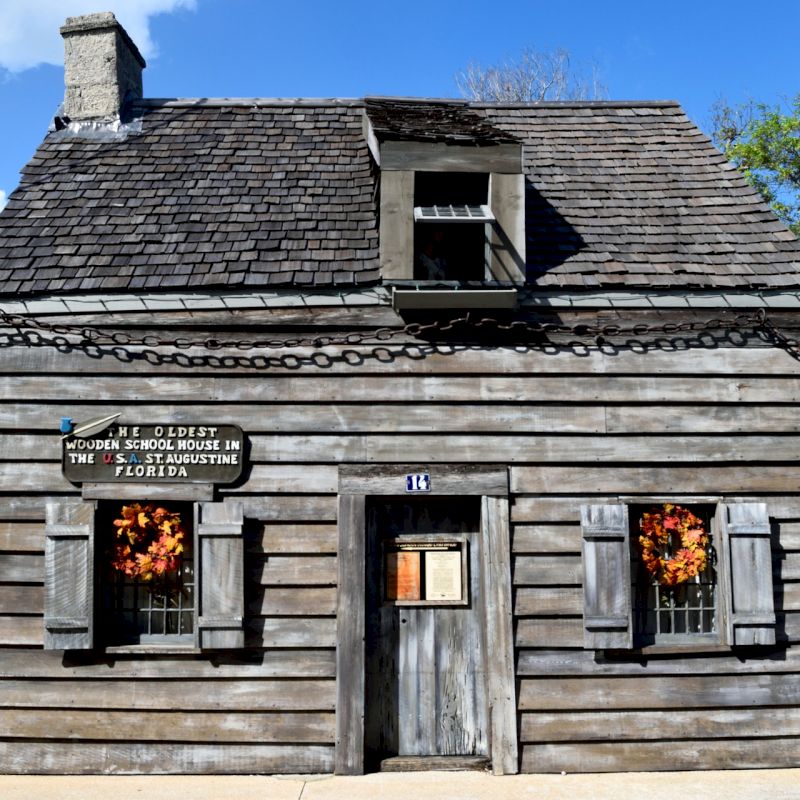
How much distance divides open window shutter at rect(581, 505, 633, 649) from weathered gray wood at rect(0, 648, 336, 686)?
2.04 meters

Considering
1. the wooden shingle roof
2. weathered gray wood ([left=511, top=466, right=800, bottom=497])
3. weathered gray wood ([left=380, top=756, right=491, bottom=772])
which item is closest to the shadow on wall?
the wooden shingle roof

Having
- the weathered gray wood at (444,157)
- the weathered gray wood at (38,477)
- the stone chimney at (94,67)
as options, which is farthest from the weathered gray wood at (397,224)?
the stone chimney at (94,67)

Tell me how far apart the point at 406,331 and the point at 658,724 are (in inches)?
143

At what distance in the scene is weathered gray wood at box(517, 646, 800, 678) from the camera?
6.42m

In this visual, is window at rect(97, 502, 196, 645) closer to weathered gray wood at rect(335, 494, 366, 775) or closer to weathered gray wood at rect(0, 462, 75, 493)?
weathered gray wood at rect(0, 462, 75, 493)

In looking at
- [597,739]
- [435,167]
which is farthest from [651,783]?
[435,167]

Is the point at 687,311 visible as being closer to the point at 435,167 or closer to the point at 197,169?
the point at 435,167

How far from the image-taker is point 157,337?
22.1 feet

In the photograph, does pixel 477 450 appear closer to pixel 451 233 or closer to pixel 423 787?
pixel 451 233

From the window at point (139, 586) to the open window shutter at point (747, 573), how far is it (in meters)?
3.77

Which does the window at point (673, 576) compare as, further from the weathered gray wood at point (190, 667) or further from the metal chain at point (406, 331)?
the weathered gray wood at point (190, 667)

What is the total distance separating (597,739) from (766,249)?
14.3ft

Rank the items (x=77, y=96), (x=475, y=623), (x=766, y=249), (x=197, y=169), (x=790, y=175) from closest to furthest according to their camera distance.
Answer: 1. (x=475, y=623)
2. (x=766, y=249)
3. (x=197, y=169)
4. (x=77, y=96)
5. (x=790, y=175)

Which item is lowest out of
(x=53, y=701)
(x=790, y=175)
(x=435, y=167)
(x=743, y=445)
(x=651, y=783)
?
(x=651, y=783)
